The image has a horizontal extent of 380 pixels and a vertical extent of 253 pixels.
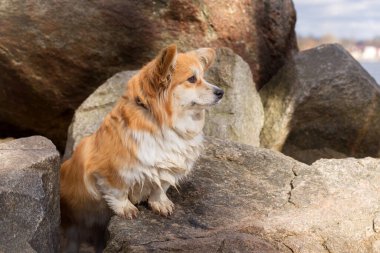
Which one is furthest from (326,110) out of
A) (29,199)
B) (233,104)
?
(29,199)

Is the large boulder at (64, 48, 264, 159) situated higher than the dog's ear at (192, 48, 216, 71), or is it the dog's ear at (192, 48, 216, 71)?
the dog's ear at (192, 48, 216, 71)

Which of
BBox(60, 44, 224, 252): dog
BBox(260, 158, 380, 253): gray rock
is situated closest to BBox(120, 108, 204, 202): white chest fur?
BBox(60, 44, 224, 252): dog

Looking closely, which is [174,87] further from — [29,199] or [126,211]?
[29,199]

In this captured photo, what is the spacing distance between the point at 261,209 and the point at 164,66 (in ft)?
4.10

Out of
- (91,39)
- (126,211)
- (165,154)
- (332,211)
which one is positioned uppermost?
(91,39)

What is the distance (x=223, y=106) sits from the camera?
575cm

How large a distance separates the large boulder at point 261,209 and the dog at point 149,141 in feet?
0.66

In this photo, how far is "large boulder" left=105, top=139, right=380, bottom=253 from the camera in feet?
11.2

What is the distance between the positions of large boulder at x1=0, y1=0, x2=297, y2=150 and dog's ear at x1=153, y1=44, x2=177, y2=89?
9.35 feet

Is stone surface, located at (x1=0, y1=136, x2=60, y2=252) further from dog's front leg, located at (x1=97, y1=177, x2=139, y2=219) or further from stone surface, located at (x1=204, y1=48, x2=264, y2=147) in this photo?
A: stone surface, located at (x1=204, y1=48, x2=264, y2=147)

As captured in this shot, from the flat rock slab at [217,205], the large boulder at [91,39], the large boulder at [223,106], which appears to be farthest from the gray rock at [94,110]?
the flat rock slab at [217,205]

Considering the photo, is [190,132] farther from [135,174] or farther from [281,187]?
[281,187]

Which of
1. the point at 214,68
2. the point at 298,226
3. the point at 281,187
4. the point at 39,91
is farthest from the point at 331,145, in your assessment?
the point at 39,91

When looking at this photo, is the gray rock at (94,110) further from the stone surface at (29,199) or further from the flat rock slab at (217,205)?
the stone surface at (29,199)
